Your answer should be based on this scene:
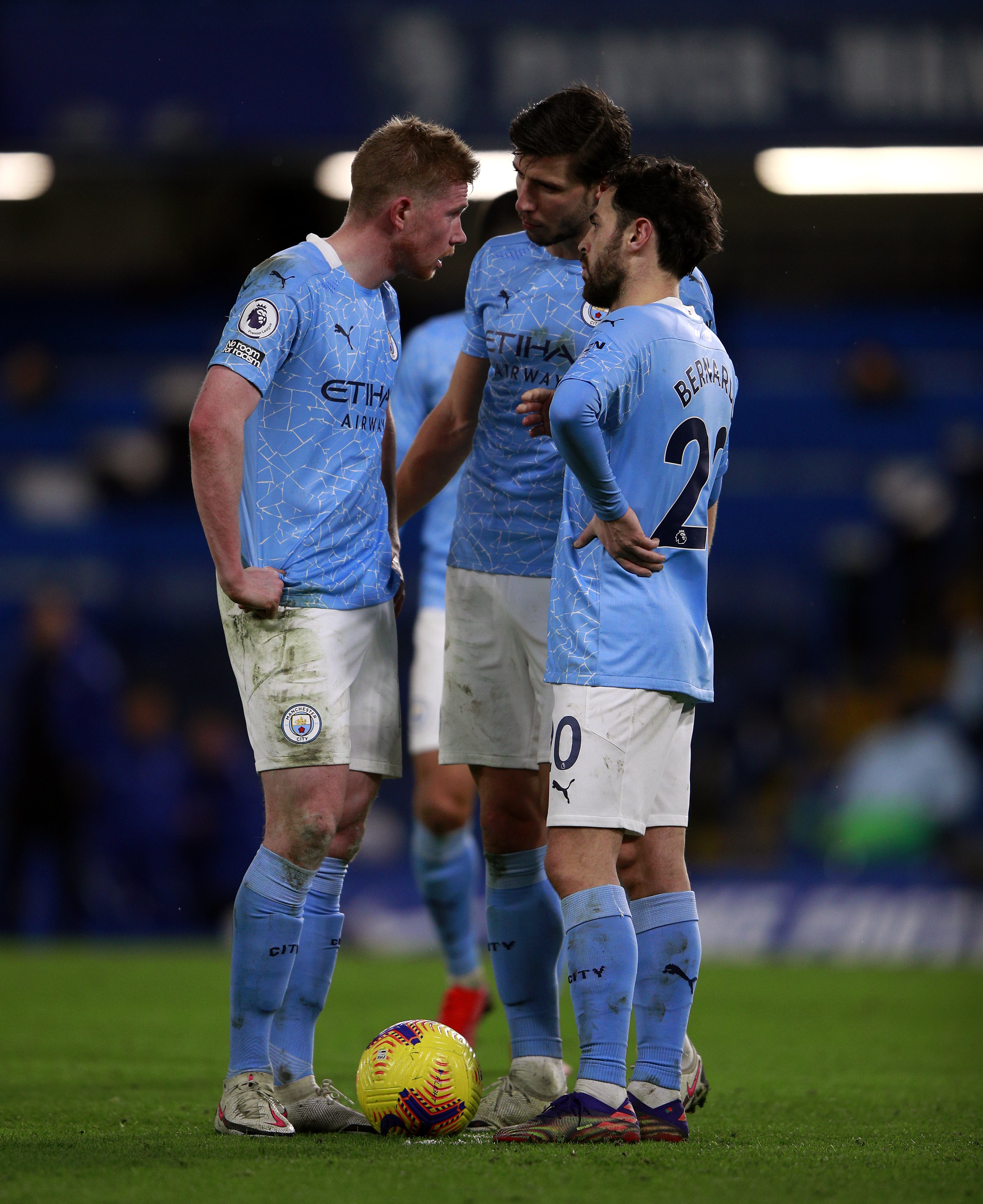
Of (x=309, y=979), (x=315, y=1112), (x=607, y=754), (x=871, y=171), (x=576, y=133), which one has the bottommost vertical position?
(x=315, y=1112)

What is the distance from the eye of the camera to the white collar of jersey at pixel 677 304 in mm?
3291

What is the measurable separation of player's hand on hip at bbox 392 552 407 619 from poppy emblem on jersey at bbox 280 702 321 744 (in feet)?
1.42

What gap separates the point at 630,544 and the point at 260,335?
89cm

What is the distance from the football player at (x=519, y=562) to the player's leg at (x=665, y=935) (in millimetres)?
403

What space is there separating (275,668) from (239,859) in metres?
7.08

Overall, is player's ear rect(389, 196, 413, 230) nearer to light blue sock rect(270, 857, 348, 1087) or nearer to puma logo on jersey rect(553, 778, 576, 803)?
puma logo on jersey rect(553, 778, 576, 803)

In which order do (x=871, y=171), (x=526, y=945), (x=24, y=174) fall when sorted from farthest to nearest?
(x=24, y=174) < (x=871, y=171) < (x=526, y=945)

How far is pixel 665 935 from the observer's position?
10.6 feet

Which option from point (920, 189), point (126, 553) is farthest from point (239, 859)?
point (920, 189)

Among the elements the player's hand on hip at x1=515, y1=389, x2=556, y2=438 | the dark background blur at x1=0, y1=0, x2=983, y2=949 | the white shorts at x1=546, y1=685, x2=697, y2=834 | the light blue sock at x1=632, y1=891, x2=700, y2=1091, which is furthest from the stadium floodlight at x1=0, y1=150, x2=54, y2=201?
the light blue sock at x1=632, y1=891, x2=700, y2=1091

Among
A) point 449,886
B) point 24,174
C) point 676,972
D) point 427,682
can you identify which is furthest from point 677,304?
point 24,174

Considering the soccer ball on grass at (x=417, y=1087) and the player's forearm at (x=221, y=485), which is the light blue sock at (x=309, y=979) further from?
the player's forearm at (x=221, y=485)

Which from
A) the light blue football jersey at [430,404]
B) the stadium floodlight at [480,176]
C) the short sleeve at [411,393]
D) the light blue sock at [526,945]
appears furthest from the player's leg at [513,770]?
the stadium floodlight at [480,176]

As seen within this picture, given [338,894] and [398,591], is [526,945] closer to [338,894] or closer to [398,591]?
[338,894]
